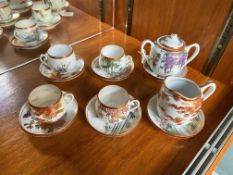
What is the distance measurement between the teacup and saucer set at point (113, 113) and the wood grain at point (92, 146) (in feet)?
0.06

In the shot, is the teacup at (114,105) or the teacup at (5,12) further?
the teacup at (5,12)

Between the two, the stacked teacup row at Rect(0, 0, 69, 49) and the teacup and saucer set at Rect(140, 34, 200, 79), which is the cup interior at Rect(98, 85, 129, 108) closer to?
the teacup and saucer set at Rect(140, 34, 200, 79)

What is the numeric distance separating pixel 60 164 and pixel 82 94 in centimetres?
19

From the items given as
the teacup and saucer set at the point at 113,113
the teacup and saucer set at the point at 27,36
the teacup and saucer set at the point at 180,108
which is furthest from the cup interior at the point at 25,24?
the teacup and saucer set at the point at 180,108

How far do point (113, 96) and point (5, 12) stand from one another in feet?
1.80

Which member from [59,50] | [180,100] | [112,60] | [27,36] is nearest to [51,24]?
[27,36]

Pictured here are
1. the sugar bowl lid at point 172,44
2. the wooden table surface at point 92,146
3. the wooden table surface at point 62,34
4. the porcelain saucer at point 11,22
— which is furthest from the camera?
the porcelain saucer at point 11,22

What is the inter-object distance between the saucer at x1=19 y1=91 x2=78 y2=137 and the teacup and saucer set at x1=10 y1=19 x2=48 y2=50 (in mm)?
283

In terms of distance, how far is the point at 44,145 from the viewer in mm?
454

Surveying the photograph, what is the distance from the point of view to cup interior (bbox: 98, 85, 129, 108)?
0.49 metres

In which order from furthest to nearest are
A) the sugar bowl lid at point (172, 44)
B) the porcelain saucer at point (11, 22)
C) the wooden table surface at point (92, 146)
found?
1. the porcelain saucer at point (11, 22)
2. the sugar bowl lid at point (172, 44)
3. the wooden table surface at point (92, 146)

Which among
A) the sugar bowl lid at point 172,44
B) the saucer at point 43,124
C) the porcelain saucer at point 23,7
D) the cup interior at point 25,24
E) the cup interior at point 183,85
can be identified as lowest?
the saucer at point 43,124

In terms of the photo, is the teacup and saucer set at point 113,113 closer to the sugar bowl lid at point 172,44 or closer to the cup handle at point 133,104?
the cup handle at point 133,104

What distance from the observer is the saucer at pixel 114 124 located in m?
0.47
